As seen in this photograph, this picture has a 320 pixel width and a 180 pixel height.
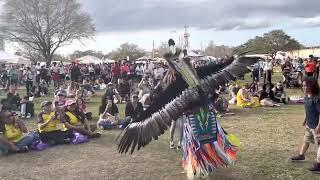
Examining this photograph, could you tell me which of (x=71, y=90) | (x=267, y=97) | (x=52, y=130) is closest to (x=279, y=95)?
(x=267, y=97)

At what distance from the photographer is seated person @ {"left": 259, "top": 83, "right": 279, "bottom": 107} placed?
1430cm

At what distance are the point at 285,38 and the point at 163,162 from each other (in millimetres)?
60398

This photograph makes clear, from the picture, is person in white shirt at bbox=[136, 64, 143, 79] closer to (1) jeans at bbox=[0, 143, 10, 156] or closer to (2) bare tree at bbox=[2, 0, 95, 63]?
(1) jeans at bbox=[0, 143, 10, 156]

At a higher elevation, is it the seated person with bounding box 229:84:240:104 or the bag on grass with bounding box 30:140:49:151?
the seated person with bounding box 229:84:240:104

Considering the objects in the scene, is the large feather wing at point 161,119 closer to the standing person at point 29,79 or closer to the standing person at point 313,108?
the standing person at point 313,108

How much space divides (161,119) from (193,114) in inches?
28.2

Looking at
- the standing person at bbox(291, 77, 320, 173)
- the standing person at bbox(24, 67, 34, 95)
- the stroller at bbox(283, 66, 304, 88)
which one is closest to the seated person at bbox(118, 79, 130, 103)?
the standing person at bbox(24, 67, 34, 95)

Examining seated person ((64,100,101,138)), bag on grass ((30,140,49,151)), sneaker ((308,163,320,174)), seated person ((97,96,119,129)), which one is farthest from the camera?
seated person ((97,96,119,129))

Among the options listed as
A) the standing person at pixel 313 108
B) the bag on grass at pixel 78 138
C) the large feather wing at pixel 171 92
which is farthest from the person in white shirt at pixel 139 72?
the large feather wing at pixel 171 92

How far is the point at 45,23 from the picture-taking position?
45938mm

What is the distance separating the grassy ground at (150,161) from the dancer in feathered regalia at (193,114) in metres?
0.63

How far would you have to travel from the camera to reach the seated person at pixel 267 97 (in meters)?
14.3

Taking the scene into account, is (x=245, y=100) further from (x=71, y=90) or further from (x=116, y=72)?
(x=116, y=72)

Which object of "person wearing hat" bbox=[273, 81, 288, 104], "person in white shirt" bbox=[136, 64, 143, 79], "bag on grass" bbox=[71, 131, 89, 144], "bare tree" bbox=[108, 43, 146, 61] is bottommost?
"bag on grass" bbox=[71, 131, 89, 144]
